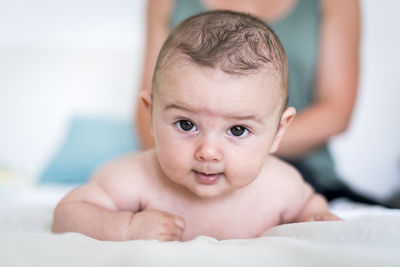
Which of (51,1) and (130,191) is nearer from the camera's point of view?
(130,191)

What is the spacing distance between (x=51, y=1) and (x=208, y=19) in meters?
2.05

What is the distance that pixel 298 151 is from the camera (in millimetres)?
1498

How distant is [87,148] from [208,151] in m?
1.36

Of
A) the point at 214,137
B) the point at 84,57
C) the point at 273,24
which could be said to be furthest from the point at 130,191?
the point at 84,57

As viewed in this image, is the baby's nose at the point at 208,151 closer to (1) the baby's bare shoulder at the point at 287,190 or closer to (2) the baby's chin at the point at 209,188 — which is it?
(2) the baby's chin at the point at 209,188

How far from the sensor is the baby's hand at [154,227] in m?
0.74

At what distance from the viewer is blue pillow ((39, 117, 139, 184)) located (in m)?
1.85

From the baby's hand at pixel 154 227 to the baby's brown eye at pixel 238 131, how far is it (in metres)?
0.19

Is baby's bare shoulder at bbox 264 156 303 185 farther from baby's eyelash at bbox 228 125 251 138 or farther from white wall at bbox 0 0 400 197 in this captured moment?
white wall at bbox 0 0 400 197

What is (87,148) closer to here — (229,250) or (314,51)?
(314,51)

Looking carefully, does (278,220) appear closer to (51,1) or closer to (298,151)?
(298,151)

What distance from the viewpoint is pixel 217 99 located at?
716 mm

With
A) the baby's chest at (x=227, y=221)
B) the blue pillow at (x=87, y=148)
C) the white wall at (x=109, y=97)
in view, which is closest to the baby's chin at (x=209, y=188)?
the baby's chest at (x=227, y=221)

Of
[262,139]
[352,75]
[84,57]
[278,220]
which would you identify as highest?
[262,139]
